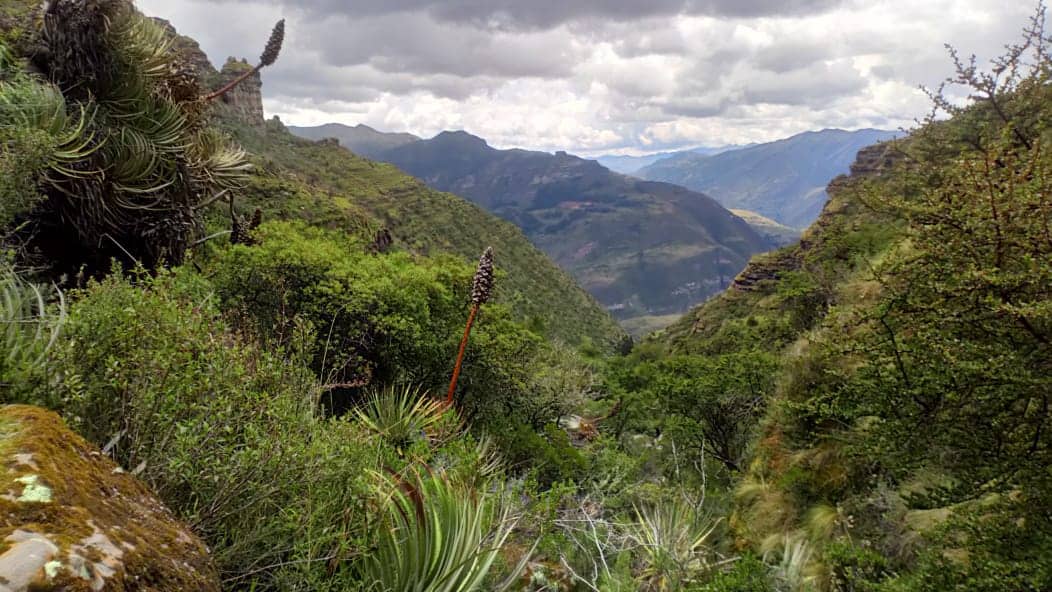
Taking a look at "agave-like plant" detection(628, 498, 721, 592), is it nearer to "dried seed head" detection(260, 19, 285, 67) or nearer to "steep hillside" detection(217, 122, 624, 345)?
"dried seed head" detection(260, 19, 285, 67)

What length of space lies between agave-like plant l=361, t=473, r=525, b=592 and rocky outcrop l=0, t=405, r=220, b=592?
104cm

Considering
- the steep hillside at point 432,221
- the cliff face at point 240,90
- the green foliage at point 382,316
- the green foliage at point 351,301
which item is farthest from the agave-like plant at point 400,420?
the cliff face at point 240,90

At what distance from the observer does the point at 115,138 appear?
19.1 feet

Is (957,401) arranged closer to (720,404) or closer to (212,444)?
(212,444)

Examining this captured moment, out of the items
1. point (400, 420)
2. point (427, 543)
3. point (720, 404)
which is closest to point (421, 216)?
point (720, 404)

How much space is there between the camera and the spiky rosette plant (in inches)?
217

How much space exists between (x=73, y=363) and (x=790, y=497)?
930 cm

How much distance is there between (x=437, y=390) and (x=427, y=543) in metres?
6.78

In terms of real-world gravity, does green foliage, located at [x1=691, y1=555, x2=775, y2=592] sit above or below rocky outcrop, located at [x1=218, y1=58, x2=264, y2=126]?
below

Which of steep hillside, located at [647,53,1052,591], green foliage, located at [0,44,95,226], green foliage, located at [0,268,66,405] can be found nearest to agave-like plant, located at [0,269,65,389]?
green foliage, located at [0,268,66,405]

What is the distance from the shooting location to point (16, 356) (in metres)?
2.55

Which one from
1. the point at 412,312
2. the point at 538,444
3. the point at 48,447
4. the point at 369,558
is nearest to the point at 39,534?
the point at 48,447

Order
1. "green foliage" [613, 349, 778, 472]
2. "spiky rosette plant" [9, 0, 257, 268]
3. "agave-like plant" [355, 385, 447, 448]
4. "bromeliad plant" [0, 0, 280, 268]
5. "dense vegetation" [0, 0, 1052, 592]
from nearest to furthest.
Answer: "dense vegetation" [0, 0, 1052, 592]
"bromeliad plant" [0, 0, 280, 268]
"spiky rosette plant" [9, 0, 257, 268]
"agave-like plant" [355, 385, 447, 448]
"green foliage" [613, 349, 778, 472]

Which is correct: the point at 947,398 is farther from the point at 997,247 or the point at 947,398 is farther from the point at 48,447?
the point at 48,447
